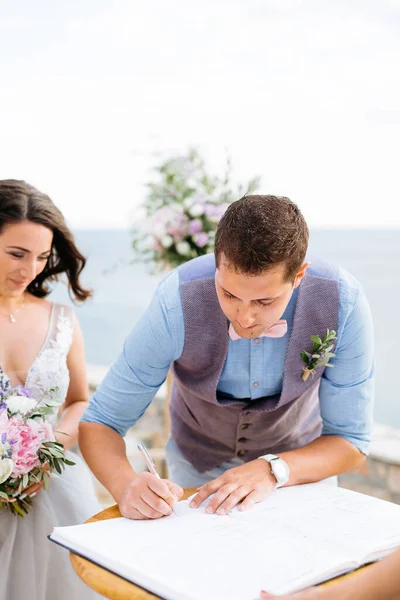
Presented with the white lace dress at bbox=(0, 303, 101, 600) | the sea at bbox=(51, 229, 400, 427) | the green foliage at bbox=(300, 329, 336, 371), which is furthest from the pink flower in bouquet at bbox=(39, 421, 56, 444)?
the sea at bbox=(51, 229, 400, 427)

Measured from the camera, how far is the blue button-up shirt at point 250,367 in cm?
198

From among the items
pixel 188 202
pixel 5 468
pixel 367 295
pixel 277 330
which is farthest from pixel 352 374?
pixel 367 295

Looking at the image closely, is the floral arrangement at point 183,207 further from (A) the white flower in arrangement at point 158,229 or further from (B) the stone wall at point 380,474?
(B) the stone wall at point 380,474

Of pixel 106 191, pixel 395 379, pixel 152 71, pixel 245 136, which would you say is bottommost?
pixel 395 379

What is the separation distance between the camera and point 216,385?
2.07 meters

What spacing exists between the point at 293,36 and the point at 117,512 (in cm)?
1185

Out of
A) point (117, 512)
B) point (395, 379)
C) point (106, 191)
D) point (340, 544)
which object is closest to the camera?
point (340, 544)

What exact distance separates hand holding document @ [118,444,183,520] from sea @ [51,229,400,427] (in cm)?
1457

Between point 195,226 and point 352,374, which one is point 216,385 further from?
point 195,226

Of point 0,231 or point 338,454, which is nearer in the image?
point 338,454

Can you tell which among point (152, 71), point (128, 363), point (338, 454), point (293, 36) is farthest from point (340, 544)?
point (152, 71)

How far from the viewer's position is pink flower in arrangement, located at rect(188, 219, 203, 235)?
3.41 m

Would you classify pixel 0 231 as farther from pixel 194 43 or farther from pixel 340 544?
pixel 194 43

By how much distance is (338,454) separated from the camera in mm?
1989
